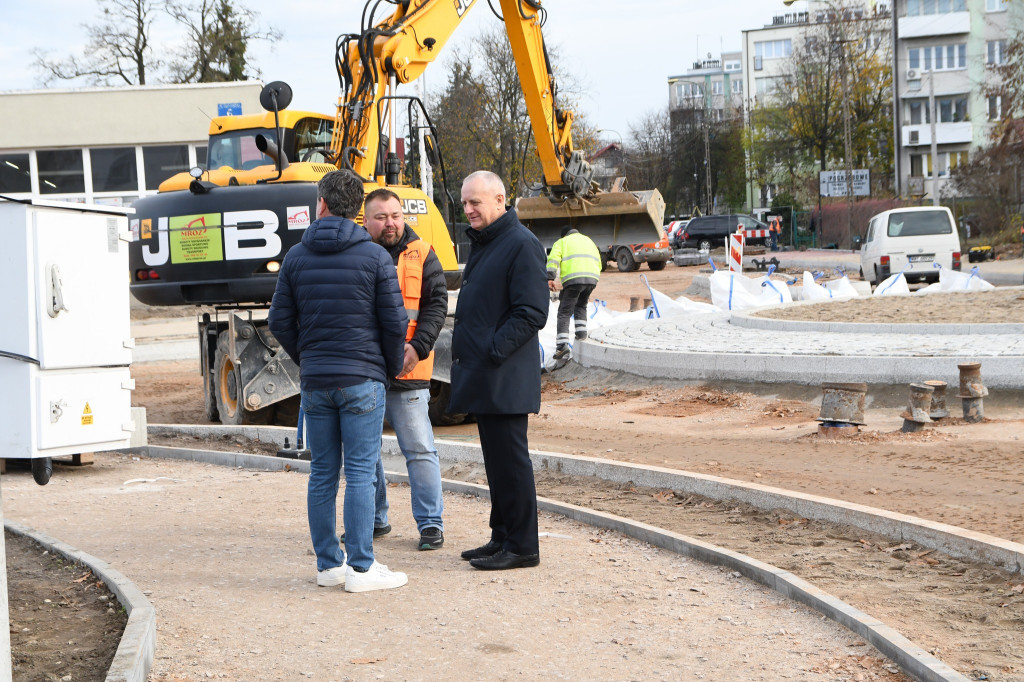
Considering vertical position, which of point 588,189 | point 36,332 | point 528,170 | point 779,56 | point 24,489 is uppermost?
point 779,56

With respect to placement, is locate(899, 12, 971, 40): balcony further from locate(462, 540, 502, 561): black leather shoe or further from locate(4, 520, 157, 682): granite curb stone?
locate(4, 520, 157, 682): granite curb stone

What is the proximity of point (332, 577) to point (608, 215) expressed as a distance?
1383cm

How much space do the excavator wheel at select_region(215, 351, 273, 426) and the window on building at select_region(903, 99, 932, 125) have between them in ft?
225

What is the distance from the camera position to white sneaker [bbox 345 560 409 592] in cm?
575

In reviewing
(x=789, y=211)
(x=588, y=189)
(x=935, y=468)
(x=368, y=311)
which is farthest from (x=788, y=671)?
(x=789, y=211)

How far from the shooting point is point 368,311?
18.8 feet

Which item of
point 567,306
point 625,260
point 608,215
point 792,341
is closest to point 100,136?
point 625,260

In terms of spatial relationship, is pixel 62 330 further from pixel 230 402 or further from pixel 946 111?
pixel 946 111

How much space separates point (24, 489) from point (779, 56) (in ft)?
358

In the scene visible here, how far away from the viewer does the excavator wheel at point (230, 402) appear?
1237 centimetres

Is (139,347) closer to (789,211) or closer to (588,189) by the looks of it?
(588,189)

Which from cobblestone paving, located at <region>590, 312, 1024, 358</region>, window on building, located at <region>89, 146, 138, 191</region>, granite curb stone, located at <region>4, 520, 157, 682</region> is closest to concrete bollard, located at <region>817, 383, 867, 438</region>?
cobblestone paving, located at <region>590, 312, 1024, 358</region>

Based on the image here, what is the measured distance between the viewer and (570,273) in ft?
53.0

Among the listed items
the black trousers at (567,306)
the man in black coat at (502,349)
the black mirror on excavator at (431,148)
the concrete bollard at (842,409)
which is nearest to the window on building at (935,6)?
the black trousers at (567,306)
